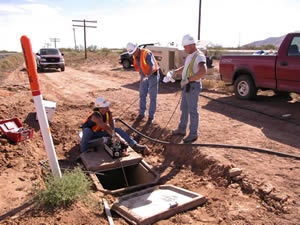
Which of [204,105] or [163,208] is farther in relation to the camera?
[204,105]

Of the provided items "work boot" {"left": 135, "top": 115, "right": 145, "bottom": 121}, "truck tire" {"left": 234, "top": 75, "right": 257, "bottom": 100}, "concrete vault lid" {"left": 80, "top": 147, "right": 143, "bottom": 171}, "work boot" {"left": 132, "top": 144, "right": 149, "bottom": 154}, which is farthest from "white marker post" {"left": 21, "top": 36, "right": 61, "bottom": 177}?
"truck tire" {"left": 234, "top": 75, "right": 257, "bottom": 100}

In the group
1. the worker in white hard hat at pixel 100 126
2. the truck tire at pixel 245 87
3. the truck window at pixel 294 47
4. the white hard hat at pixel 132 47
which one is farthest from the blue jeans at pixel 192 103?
the truck tire at pixel 245 87

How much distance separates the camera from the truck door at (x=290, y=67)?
666cm

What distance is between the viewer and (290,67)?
6758 millimetres

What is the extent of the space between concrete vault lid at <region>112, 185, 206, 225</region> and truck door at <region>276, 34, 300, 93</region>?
459 centimetres

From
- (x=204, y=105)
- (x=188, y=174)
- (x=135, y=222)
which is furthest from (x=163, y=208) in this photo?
(x=204, y=105)

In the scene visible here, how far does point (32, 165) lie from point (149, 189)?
A: 2.19 meters

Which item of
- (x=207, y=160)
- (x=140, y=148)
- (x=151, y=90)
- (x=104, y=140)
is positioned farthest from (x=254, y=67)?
(x=104, y=140)

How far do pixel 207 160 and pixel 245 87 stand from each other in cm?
446

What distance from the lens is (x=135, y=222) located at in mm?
3479

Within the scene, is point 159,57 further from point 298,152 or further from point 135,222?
point 135,222

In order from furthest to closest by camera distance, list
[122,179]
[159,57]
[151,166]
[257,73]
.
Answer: [159,57], [257,73], [122,179], [151,166]

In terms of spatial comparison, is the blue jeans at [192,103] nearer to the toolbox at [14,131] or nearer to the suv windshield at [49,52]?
the toolbox at [14,131]

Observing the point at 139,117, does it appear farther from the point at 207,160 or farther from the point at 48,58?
the point at 48,58
